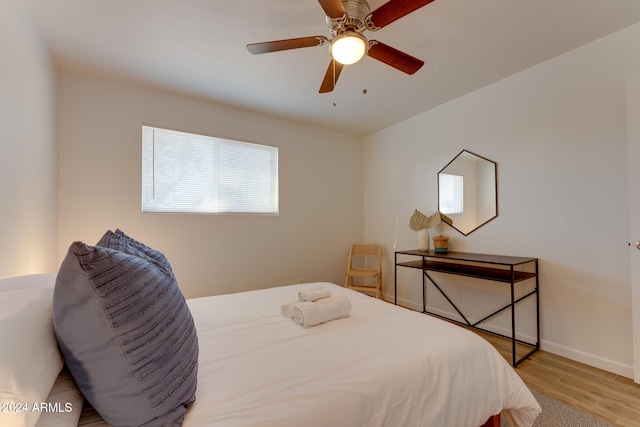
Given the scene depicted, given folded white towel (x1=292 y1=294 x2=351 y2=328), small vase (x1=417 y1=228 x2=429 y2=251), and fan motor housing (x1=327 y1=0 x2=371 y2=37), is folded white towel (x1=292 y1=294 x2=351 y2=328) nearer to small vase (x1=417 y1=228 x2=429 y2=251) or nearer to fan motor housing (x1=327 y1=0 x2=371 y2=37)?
fan motor housing (x1=327 y1=0 x2=371 y2=37)

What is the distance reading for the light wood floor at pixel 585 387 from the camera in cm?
161

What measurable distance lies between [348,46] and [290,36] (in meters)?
0.67

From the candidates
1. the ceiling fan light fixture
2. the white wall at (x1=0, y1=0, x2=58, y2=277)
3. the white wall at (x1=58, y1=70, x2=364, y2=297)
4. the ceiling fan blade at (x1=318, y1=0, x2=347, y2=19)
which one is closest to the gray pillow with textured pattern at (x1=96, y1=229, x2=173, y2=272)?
the white wall at (x1=0, y1=0, x2=58, y2=277)

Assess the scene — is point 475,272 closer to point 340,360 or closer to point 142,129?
point 340,360

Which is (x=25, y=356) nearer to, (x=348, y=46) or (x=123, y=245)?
(x=123, y=245)

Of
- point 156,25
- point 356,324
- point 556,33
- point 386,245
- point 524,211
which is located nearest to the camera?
point 356,324

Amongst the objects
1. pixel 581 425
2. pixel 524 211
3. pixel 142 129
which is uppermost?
pixel 142 129

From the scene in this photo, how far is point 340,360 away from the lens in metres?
1.09

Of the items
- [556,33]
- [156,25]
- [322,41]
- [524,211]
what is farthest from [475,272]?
[156,25]

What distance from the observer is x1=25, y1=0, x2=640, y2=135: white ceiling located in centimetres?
175

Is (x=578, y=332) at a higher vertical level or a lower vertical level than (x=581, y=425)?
higher

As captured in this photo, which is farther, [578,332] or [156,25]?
[578,332]

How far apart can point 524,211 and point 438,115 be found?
141 cm

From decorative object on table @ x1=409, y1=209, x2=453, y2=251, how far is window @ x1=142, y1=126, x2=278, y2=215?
1.71 metres
